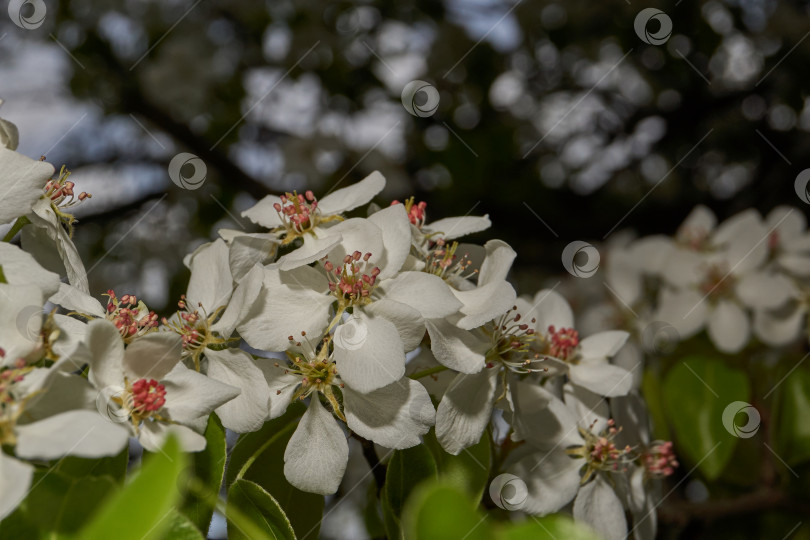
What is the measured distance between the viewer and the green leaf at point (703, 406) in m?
1.17

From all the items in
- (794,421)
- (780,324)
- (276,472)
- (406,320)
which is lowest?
(276,472)

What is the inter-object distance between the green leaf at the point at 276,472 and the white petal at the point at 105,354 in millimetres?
169

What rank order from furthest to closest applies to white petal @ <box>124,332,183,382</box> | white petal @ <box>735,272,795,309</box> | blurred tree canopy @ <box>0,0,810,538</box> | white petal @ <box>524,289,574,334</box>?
blurred tree canopy @ <box>0,0,810,538</box> < white petal @ <box>735,272,795,309</box> < white petal @ <box>524,289,574,334</box> < white petal @ <box>124,332,183,382</box>

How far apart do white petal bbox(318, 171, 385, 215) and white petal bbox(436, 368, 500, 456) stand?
0.22 m

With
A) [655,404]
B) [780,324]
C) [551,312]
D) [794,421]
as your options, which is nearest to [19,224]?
[551,312]

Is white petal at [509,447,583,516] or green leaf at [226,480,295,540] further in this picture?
white petal at [509,447,583,516]

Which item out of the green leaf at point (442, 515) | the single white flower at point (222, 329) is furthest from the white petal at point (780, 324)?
the green leaf at point (442, 515)

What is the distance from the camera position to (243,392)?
666mm

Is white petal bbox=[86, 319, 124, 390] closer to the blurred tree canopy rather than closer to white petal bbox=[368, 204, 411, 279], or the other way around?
white petal bbox=[368, 204, 411, 279]

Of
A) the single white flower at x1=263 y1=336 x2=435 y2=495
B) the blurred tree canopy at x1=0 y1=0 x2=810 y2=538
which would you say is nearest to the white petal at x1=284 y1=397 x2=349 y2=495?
the single white flower at x1=263 y1=336 x2=435 y2=495

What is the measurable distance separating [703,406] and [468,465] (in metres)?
0.60

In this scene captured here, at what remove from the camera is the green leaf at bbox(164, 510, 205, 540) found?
481 mm

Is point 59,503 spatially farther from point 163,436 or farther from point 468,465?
point 468,465

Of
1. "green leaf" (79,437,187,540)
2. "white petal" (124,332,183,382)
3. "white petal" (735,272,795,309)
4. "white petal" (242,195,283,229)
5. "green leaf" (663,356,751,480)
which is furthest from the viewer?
"white petal" (735,272,795,309)
